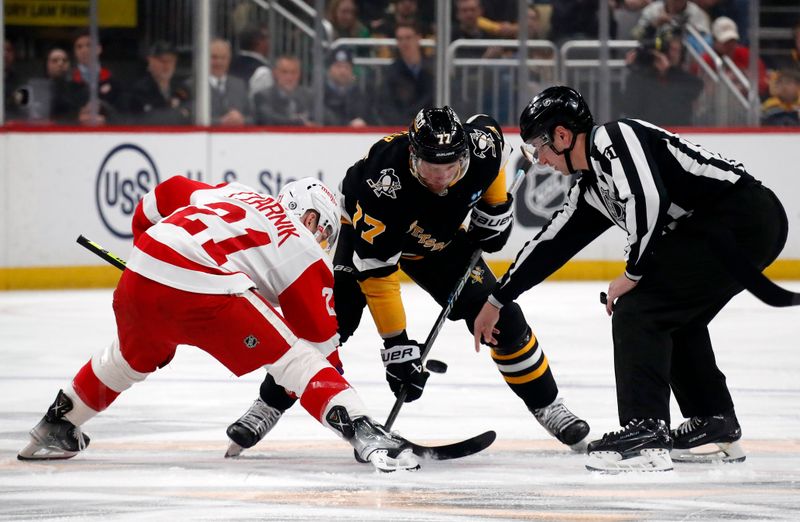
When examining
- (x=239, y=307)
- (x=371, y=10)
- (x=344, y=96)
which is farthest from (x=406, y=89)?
(x=239, y=307)

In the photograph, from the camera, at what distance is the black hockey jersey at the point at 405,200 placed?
3.49m

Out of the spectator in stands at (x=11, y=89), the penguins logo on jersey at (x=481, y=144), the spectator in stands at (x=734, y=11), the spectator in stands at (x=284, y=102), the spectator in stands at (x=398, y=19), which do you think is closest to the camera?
the penguins logo on jersey at (x=481, y=144)

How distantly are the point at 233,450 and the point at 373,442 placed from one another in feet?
1.66

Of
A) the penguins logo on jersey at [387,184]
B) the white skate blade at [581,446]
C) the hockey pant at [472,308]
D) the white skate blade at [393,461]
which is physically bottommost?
the white skate blade at [581,446]

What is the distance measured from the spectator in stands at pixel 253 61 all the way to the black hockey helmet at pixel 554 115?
5.17 meters

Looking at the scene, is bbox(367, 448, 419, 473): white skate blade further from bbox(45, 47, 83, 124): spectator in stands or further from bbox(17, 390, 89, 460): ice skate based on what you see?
bbox(45, 47, 83, 124): spectator in stands

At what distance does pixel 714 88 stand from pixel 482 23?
1525mm

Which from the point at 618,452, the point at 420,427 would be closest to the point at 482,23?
the point at 420,427

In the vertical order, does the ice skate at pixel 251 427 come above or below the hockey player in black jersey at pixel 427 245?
below

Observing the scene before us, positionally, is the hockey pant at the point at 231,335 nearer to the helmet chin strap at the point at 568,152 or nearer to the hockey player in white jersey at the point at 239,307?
the hockey player in white jersey at the point at 239,307

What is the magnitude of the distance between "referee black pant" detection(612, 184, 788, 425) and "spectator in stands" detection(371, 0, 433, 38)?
5350mm

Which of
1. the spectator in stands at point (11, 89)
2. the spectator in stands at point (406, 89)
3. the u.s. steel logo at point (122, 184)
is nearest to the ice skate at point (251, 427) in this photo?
the u.s. steel logo at point (122, 184)

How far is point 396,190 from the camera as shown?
137 inches

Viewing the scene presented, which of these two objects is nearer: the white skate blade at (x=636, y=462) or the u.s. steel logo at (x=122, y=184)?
the white skate blade at (x=636, y=462)
